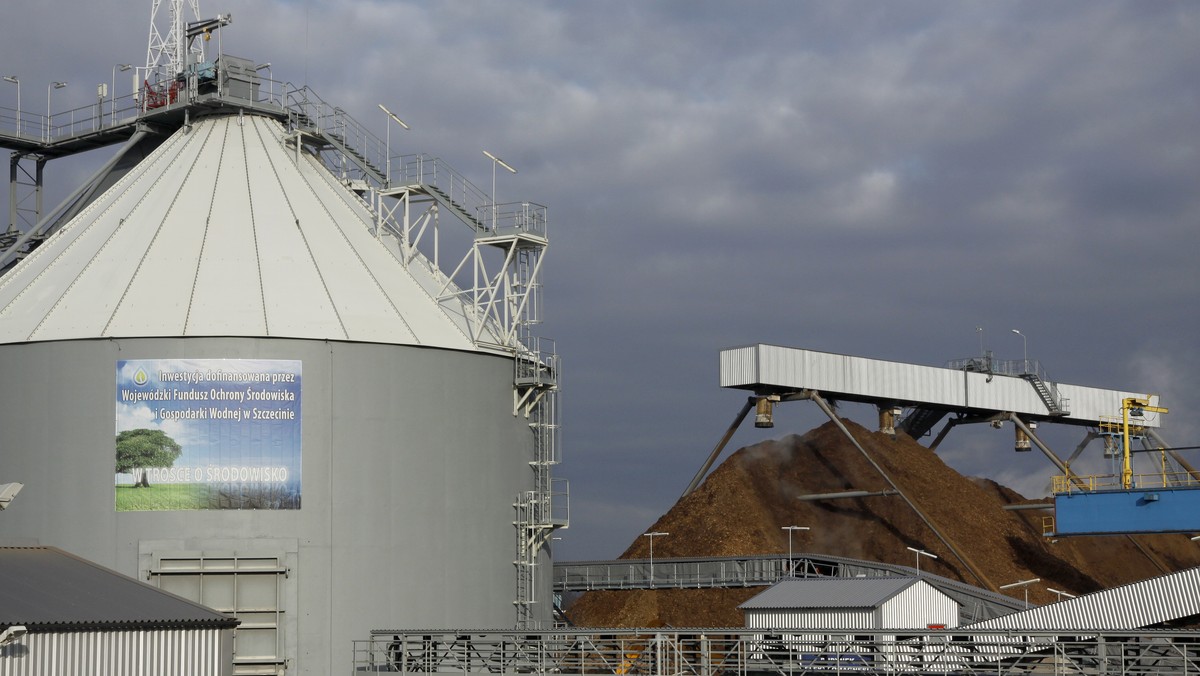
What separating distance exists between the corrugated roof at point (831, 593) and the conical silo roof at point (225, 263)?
43.5 ft

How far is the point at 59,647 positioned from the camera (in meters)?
29.9

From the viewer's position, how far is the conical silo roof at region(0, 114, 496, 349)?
45031 mm

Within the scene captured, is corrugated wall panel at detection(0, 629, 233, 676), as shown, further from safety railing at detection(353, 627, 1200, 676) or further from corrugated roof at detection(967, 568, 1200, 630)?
corrugated roof at detection(967, 568, 1200, 630)

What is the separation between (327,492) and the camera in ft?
144

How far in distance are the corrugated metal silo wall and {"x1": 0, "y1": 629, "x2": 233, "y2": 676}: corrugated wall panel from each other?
9.14m

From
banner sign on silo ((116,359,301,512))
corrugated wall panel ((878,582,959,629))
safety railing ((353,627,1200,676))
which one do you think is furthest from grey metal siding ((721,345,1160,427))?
banner sign on silo ((116,359,301,512))

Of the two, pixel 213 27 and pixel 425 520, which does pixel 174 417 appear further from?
pixel 213 27

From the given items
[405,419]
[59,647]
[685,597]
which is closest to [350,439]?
[405,419]

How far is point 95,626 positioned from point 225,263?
18.0 meters

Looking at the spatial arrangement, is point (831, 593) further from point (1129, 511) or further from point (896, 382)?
point (896, 382)

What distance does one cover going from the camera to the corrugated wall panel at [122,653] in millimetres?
29469

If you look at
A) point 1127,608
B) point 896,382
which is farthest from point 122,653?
point 896,382

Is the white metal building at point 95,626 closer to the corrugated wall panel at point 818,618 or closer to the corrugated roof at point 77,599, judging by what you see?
the corrugated roof at point 77,599

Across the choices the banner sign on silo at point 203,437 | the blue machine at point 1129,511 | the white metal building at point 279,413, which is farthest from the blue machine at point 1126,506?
the banner sign on silo at point 203,437
